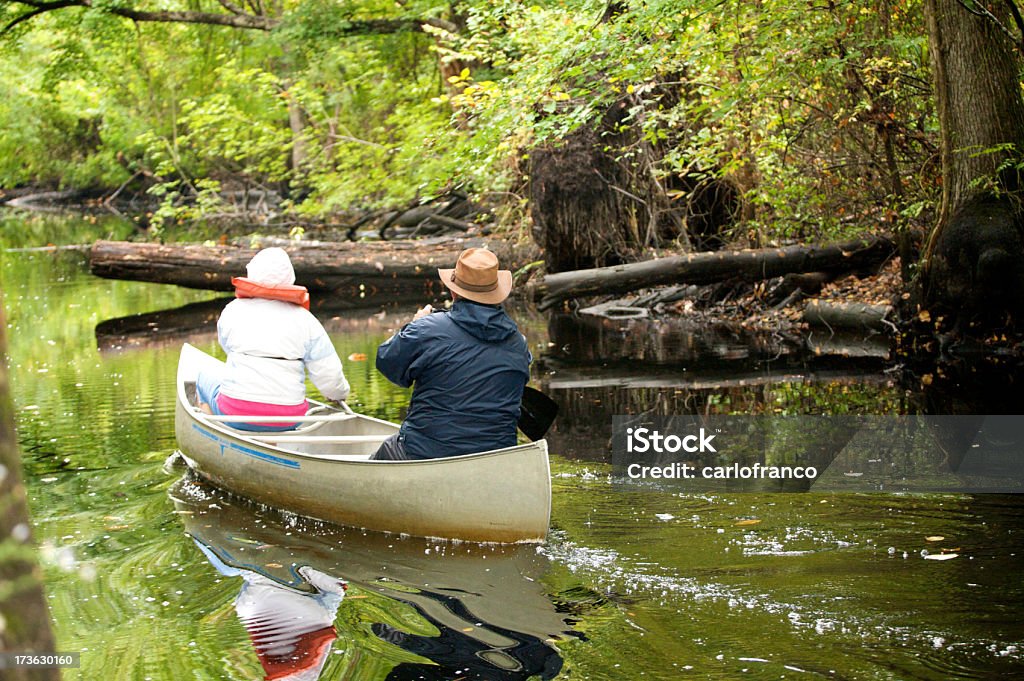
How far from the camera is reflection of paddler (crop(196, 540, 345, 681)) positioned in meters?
4.71

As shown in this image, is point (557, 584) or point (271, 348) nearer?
point (557, 584)

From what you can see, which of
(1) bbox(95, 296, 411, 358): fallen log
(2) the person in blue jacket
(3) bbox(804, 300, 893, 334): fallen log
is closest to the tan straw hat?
(2) the person in blue jacket

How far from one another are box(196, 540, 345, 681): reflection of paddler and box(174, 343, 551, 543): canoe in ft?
2.12

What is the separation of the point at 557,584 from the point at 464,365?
1377 mm

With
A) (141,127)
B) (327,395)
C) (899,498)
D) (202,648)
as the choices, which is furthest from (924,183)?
(141,127)

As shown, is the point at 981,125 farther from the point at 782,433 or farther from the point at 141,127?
the point at 141,127

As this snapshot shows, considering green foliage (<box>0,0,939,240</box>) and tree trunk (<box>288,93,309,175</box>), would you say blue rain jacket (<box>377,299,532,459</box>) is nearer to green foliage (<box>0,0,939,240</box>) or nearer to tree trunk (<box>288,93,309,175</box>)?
green foliage (<box>0,0,939,240</box>)

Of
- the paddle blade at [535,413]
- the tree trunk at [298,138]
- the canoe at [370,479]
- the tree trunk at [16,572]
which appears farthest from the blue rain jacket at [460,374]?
the tree trunk at [298,138]

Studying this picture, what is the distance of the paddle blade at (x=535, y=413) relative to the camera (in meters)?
7.57

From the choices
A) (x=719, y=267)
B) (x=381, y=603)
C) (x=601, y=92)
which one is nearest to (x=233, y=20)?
(x=719, y=267)

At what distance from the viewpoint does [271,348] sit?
746cm

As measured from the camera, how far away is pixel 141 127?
3303 centimetres

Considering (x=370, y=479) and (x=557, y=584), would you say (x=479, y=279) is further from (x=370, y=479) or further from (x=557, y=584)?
(x=557, y=584)

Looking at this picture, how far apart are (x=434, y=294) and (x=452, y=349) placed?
482 inches
